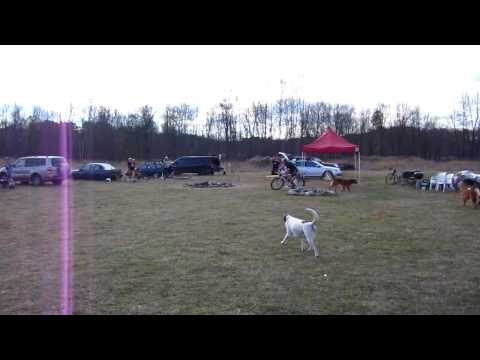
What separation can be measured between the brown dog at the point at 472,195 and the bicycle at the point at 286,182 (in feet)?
25.7

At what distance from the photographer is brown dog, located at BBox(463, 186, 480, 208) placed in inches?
536

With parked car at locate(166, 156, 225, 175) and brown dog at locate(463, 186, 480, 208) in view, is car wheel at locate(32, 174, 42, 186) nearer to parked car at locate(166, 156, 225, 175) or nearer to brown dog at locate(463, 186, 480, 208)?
parked car at locate(166, 156, 225, 175)

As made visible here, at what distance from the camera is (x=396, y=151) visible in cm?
6519

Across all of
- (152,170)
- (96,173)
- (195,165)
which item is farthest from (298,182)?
(96,173)

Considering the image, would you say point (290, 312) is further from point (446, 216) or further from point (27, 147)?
point (27, 147)

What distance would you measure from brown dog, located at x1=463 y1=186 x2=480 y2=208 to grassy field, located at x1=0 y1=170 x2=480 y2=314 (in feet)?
4.91

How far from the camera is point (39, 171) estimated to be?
24.0 metres

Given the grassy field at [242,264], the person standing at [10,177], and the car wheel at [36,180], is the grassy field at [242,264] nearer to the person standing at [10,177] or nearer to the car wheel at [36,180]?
the person standing at [10,177]

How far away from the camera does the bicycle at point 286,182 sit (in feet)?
65.7

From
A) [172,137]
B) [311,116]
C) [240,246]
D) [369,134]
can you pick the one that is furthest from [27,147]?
[240,246]

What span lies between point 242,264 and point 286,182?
14.6 metres

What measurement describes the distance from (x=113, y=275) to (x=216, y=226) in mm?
4431

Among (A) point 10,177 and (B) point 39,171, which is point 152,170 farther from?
(A) point 10,177

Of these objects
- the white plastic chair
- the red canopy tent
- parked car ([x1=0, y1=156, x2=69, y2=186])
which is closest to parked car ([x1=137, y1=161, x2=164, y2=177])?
parked car ([x1=0, y1=156, x2=69, y2=186])
